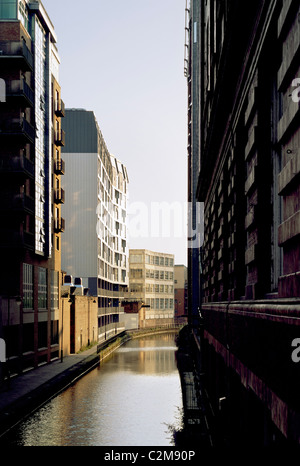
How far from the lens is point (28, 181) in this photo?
4994 centimetres

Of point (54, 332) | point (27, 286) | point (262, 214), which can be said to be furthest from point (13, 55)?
point (262, 214)

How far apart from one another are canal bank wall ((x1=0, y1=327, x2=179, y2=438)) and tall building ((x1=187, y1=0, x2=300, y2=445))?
15.5m

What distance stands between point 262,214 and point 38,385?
34080 millimetres

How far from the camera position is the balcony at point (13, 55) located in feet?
150

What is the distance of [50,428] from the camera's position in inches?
1230

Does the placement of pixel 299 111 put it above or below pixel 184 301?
above

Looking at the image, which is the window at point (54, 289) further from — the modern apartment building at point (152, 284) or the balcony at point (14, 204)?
the modern apartment building at point (152, 284)

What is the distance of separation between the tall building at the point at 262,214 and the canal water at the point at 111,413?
36.2 feet

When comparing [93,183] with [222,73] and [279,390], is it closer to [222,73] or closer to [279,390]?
[222,73]

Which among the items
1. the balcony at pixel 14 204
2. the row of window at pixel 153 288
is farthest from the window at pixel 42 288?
the row of window at pixel 153 288

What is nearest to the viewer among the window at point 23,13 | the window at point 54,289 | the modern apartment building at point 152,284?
the window at point 23,13

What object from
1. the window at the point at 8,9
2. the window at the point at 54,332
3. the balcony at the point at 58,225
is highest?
the window at the point at 8,9

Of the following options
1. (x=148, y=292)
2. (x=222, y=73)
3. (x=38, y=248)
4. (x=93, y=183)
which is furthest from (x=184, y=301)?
(x=222, y=73)

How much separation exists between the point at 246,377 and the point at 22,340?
1555 inches
